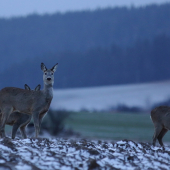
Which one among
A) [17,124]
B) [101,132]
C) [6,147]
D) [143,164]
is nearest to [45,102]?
[17,124]

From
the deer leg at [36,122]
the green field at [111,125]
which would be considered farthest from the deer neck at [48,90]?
the green field at [111,125]

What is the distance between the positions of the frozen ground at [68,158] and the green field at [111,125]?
1181cm

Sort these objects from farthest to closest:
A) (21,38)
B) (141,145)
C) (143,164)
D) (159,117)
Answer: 1. (21,38)
2. (159,117)
3. (141,145)
4. (143,164)

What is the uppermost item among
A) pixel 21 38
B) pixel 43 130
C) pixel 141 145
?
pixel 21 38

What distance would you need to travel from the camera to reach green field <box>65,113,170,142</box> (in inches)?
871

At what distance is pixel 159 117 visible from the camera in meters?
13.8

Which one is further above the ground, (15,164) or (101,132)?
(15,164)

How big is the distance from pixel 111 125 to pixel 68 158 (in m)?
17.7

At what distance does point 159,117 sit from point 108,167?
6.48 meters

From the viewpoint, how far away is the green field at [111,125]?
22.1 metres

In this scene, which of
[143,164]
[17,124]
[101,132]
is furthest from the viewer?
[101,132]

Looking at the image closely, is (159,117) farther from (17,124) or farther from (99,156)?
(99,156)

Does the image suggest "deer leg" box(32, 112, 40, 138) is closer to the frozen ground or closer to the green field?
the frozen ground

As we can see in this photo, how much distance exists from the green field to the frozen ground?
38.7 ft
